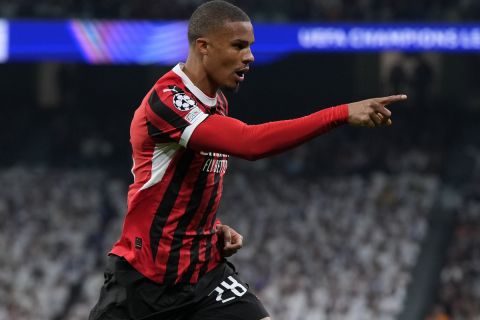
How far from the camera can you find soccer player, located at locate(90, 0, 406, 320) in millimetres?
4352

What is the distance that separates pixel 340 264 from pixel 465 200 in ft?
10.0

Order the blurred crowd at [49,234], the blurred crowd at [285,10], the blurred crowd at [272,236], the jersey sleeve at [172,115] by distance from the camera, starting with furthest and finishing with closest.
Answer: the blurred crowd at [285,10], the blurred crowd at [49,234], the blurred crowd at [272,236], the jersey sleeve at [172,115]

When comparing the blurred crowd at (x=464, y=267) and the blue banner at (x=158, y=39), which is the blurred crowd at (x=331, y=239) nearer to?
the blurred crowd at (x=464, y=267)

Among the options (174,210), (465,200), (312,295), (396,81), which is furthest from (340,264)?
(174,210)

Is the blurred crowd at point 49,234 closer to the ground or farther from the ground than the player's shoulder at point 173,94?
closer to the ground

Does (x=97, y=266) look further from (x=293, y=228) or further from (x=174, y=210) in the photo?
(x=174, y=210)

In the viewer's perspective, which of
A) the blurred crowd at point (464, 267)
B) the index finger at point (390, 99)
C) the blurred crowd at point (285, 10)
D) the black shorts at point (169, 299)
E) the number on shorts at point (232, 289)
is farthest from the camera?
the blurred crowd at point (285, 10)

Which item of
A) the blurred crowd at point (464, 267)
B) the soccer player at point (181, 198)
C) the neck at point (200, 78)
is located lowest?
the blurred crowd at point (464, 267)

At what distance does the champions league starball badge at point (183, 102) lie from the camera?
4250 millimetres

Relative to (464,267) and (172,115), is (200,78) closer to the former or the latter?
(172,115)

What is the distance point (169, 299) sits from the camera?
175 inches

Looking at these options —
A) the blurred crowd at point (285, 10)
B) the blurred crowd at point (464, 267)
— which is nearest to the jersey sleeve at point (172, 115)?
the blurred crowd at point (464, 267)

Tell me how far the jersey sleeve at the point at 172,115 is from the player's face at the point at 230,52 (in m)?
0.18

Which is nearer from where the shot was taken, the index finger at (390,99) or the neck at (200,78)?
the index finger at (390,99)
